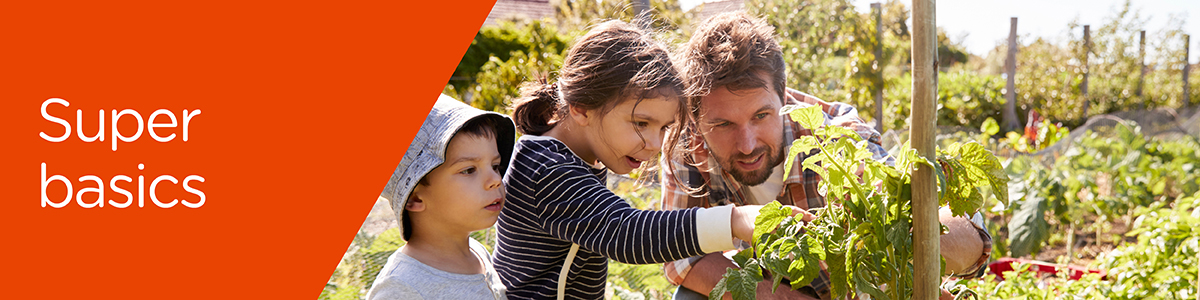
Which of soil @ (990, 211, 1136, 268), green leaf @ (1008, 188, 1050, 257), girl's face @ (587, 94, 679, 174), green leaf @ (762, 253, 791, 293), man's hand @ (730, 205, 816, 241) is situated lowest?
soil @ (990, 211, 1136, 268)

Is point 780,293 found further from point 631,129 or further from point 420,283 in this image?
point 420,283

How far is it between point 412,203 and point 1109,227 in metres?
5.38

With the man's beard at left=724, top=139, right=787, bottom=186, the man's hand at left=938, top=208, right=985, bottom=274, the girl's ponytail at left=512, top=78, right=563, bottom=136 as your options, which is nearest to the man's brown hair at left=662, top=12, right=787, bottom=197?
the man's beard at left=724, top=139, right=787, bottom=186

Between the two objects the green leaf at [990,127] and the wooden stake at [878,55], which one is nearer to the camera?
the wooden stake at [878,55]

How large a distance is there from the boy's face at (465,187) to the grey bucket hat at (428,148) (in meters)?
0.04

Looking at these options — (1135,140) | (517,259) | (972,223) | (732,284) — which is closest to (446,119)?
(517,259)

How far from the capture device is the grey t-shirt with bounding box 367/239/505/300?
53.3 inches

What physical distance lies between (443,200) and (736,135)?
28.1 inches

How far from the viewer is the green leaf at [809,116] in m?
1.00

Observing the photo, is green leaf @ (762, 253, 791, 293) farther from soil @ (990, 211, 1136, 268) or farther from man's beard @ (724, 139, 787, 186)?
soil @ (990, 211, 1136, 268)

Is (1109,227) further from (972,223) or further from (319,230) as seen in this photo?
(319,230)

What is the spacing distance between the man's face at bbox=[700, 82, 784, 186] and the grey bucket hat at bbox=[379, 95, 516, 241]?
1.80 feet

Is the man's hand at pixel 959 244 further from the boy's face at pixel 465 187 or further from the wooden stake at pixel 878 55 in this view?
the wooden stake at pixel 878 55

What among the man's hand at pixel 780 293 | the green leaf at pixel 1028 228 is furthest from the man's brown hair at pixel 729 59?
the green leaf at pixel 1028 228
